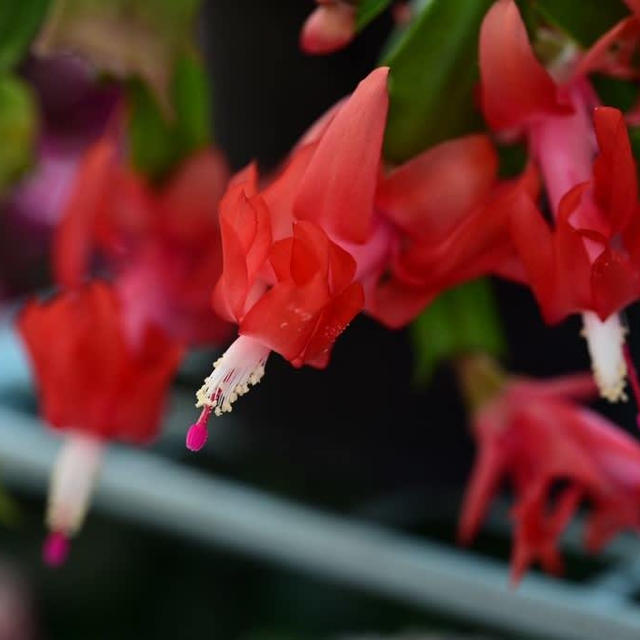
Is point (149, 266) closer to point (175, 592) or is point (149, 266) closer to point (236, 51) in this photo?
point (236, 51)

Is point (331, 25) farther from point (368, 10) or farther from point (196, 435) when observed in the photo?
point (196, 435)

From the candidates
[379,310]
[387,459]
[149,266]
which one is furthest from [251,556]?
[379,310]

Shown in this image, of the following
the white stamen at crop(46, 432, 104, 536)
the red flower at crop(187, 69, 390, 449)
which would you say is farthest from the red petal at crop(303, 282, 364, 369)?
the white stamen at crop(46, 432, 104, 536)

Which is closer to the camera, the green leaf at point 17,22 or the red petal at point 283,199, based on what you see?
the red petal at point 283,199

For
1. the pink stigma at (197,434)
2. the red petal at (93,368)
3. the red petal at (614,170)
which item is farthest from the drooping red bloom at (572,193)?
the red petal at (93,368)

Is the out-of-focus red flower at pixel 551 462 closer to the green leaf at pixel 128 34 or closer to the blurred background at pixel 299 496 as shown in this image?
the blurred background at pixel 299 496
